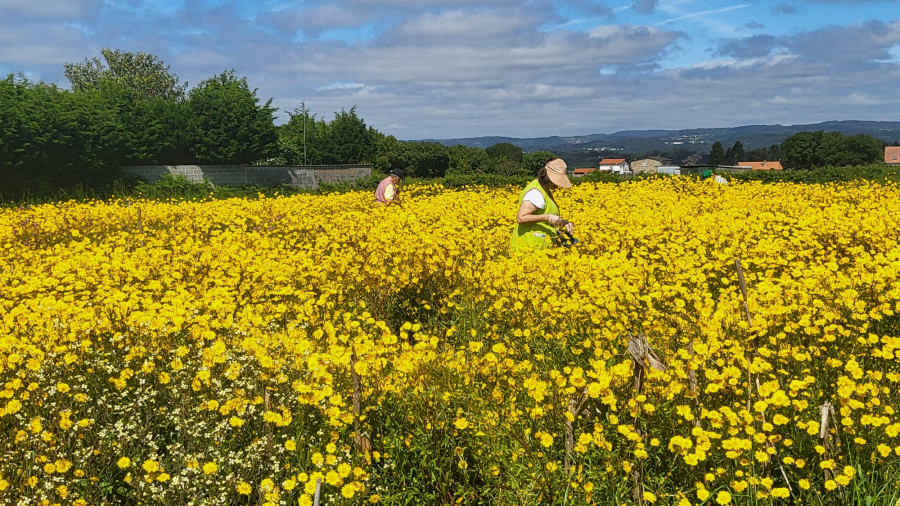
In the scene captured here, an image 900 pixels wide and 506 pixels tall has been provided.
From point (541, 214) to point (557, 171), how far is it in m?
0.57

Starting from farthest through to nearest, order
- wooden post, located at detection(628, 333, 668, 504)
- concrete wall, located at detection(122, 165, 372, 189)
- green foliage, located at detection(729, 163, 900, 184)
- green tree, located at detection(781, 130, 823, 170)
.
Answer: green tree, located at detection(781, 130, 823, 170), concrete wall, located at detection(122, 165, 372, 189), green foliage, located at detection(729, 163, 900, 184), wooden post, located at detection(628, 333, 668, 504)

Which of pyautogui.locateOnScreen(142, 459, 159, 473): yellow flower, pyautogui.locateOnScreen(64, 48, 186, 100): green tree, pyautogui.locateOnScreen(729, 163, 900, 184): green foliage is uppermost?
pyautogui.locateOnScreen(64, 48, 186, 100): green tree

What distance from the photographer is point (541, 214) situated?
7191 millimetres

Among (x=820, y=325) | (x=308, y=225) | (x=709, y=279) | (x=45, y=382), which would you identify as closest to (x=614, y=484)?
(x=820, y=325)

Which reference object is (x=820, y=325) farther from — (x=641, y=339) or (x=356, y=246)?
(x=356, y=246)

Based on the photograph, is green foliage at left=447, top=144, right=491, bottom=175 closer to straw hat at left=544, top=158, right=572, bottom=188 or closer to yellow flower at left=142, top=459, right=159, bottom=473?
straw hat at left=544, top=158, right=572, bottom=188

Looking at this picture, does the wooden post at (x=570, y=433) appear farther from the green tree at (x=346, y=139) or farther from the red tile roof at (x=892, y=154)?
the red tile roof at (x=892, y=154)

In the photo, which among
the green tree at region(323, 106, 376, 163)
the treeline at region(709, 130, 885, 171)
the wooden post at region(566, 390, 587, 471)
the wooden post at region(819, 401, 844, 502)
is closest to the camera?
the wooden post at region(819, 401, 844, 502)

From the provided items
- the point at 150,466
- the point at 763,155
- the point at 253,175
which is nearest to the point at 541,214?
the point at 150,466

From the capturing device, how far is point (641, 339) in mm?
3283

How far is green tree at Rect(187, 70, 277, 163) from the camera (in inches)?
1419

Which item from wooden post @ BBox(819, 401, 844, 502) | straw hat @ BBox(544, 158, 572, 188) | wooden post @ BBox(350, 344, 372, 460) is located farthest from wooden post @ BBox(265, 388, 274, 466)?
straw hat @ BBox(544, 158, 572, 188)

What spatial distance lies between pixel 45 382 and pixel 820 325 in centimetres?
467

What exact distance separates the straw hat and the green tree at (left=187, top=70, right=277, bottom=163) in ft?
104
